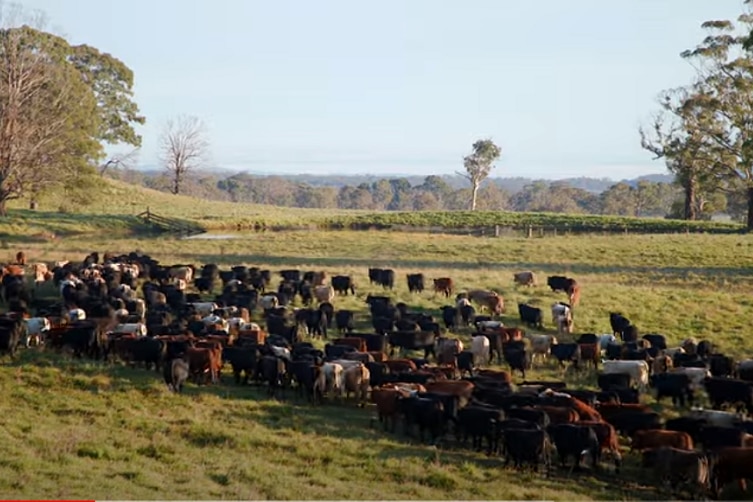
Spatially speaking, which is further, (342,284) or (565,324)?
(342,284)

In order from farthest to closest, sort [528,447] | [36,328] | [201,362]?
[36,328] < [201,362] < [528,447]

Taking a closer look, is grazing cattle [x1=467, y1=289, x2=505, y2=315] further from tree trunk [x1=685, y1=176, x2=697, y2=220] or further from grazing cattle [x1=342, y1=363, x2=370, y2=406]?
tree trunk [x1=685, y1=176, x2=697, y2=220]

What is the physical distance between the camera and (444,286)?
33.3 metres

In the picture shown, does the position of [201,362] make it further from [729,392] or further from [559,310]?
[559,310]

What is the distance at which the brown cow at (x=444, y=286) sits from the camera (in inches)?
1308

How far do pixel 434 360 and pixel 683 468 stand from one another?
10.1 meters

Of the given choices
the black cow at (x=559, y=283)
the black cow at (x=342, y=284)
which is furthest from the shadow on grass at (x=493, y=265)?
the black cow at (x=342, y=284)

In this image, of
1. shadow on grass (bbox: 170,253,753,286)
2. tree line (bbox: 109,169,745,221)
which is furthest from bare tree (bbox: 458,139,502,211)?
shadow on grass (bbox: 170,253,753,286)

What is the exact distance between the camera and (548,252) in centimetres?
4828

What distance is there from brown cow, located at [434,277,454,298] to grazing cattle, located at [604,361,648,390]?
12.0m

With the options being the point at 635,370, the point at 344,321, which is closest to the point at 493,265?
the point at 344,321

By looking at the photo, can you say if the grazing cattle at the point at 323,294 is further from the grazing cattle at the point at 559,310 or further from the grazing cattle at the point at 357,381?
the grazing cattle at the point at 357,381

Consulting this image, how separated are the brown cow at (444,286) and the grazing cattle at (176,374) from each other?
1493 centimetres

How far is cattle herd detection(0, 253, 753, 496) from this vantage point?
15.7 metres
